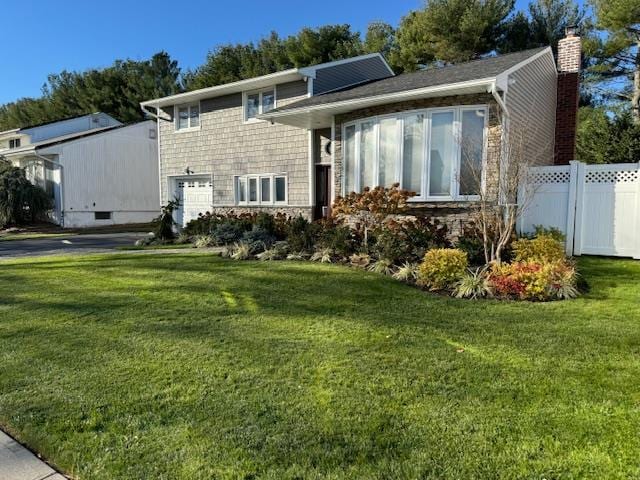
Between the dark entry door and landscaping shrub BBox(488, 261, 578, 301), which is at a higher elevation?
the dark entry door

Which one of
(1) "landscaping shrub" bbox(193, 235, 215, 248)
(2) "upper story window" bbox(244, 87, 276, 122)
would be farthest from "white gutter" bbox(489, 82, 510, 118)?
(1) "landscaping shrub" bbox(193, 235, 215, 248)

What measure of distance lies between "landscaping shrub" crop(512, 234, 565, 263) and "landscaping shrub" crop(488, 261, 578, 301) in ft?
1.85

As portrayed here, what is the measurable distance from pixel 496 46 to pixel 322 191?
13.6 m

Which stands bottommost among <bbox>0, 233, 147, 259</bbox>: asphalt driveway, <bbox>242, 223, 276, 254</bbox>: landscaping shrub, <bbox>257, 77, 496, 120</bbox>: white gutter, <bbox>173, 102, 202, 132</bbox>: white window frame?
<bbox>0, 233, 147, 259</bbox>: asphalt driveway

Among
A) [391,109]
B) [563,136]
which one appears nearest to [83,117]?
[391,109]

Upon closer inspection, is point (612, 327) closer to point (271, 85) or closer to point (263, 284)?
point (263, 284)

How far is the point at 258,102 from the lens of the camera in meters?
15.1

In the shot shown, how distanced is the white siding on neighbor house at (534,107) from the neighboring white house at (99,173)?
19299 millimetres

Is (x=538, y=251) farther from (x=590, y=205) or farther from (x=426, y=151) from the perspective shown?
(x=426, y=151)

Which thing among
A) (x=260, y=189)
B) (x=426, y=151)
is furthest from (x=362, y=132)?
(x=260, y=189)

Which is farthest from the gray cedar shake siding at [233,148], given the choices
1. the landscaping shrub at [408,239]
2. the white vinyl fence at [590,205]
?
the white vinyl fence at [590,205]

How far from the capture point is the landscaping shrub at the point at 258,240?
1091cm

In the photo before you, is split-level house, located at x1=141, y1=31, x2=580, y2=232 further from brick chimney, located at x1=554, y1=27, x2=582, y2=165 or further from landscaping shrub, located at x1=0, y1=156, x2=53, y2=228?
landscaping shrub, located at x1=0, y1=156, x2=53, y2=228

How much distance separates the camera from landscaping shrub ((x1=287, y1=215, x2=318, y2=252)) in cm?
1054
